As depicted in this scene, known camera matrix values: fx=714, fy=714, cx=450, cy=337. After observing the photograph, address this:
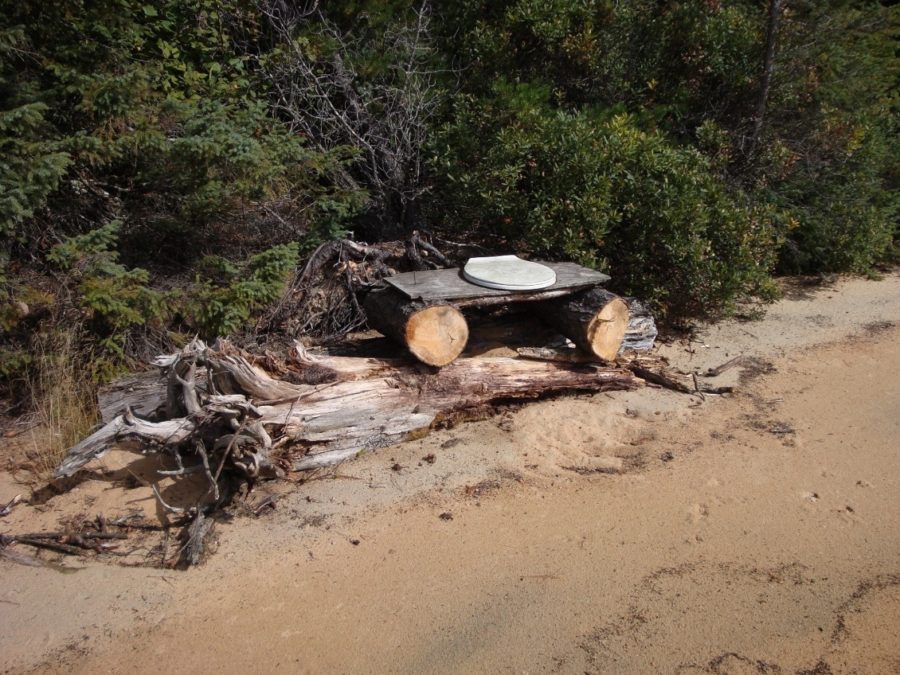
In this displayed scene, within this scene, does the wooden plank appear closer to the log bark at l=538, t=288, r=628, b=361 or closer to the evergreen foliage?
the log bark at l=538, t=288, r=628, b=361

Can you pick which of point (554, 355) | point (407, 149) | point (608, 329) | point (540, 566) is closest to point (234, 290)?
point (554, 355)

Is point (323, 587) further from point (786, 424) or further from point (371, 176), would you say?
point (371, 176)

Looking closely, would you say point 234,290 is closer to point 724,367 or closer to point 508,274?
point 508,274

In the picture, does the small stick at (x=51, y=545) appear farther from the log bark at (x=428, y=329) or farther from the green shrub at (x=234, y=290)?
the log bark at (x=428, y=329)

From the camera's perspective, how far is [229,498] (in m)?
4.43

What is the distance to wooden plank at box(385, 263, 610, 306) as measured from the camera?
5250 mm

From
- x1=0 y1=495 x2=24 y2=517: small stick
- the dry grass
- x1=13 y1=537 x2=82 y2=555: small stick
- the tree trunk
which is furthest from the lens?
the tree trunk

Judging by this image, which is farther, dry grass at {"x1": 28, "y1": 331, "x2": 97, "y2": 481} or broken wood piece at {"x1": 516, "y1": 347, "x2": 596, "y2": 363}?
broken wood piece at {"x1": 516, "y1": 347, "x2": 596, "y2": 363}

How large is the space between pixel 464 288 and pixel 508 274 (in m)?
0.44

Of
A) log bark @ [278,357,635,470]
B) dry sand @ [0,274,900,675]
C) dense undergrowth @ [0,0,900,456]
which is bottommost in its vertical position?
dry sand @ [0,274,900,675]

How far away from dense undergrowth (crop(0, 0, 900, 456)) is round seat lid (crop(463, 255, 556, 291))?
86 centimetres

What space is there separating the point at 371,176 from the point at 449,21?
2.36 metres

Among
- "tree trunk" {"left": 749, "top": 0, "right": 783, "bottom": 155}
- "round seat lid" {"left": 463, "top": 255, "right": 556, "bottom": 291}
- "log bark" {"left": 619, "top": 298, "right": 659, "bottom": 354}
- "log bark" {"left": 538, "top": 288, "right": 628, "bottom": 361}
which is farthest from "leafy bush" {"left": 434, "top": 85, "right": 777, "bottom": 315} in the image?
"tree trunk" {"left": 749, "top": 0, "right": 783, "bottom": 155}

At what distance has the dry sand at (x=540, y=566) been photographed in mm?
3334
